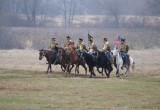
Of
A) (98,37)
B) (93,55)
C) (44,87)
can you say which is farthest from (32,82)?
(98,37)

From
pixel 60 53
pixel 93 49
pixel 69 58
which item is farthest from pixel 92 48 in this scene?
pixel 60 53

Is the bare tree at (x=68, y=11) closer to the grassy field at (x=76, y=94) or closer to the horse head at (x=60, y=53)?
the horse head at (x=60, y=53)

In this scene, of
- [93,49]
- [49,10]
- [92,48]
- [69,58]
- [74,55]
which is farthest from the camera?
[49,10]

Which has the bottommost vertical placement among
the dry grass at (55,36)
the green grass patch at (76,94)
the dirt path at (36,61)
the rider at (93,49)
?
the green grass patch at (76,94)

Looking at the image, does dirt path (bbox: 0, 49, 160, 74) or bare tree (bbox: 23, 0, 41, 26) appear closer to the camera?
dirt path (bbox: 0, 49, 160, 74)

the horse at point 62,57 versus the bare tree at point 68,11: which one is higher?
the bare tree at point 68,11

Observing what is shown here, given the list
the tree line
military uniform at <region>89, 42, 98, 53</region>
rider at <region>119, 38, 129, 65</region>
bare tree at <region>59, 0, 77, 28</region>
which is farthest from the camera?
bare tree at <region>59, 0, 77, 28</region>

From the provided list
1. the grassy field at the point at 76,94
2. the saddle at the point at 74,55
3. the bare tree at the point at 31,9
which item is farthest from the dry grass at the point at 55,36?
the grassy field at the point at 76,94

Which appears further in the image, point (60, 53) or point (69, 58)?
point (60, 53)

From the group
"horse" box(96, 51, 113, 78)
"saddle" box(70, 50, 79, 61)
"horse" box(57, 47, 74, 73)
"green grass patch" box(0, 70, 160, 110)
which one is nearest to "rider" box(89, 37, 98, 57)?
"horse" box(96, 51, 113, 78)

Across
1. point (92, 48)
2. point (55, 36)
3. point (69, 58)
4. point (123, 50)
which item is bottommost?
point (69, 58)

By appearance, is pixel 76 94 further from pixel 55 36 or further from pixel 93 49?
pixel 55 36

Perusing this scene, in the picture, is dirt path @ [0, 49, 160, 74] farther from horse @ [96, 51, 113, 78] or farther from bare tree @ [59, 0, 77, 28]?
bare tree @ [59, 0, 77, 28]

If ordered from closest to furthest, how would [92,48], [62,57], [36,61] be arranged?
[92,48], [62,57], [36,61]
